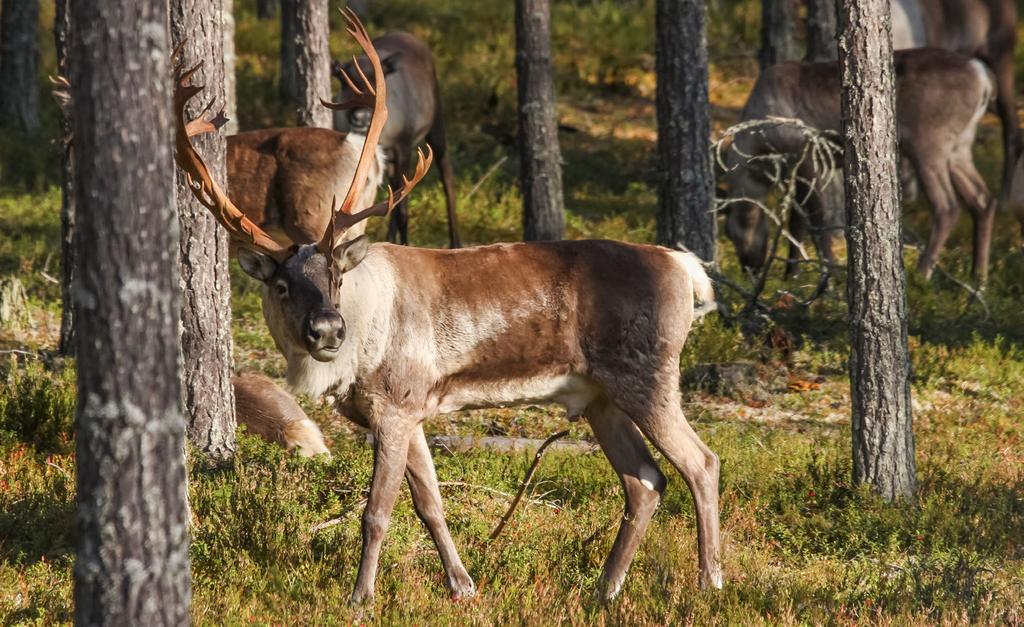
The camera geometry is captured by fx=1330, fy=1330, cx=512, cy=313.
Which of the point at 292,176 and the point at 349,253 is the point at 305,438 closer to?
the point at 349,253

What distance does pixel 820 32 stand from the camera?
44.6ft

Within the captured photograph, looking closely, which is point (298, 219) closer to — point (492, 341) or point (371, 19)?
point (492, 341)

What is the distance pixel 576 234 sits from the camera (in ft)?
44.4

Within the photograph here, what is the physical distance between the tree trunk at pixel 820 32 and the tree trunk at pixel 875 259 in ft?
21.8

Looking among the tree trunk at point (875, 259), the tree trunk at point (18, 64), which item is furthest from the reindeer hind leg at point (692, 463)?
the tree trunk at point (18, 64)

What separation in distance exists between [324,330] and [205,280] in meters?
1.57

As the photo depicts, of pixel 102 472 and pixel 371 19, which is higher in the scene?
pixel 371 19

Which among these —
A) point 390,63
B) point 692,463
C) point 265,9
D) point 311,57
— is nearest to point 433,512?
point 692,463

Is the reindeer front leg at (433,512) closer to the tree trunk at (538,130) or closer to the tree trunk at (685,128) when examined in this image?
the tree trunk at (685,128)

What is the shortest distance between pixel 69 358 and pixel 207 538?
3174mm

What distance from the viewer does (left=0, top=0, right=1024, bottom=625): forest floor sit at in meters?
5.57

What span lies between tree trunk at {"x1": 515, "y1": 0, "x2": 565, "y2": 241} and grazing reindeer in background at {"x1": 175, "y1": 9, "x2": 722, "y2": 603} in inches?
232

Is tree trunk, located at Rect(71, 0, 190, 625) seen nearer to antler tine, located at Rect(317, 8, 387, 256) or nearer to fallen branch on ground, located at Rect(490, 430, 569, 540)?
antler tine, located at Rect(317, 8, 387, 256)

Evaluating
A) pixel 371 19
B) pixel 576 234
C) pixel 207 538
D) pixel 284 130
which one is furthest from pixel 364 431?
pixel 371 19
